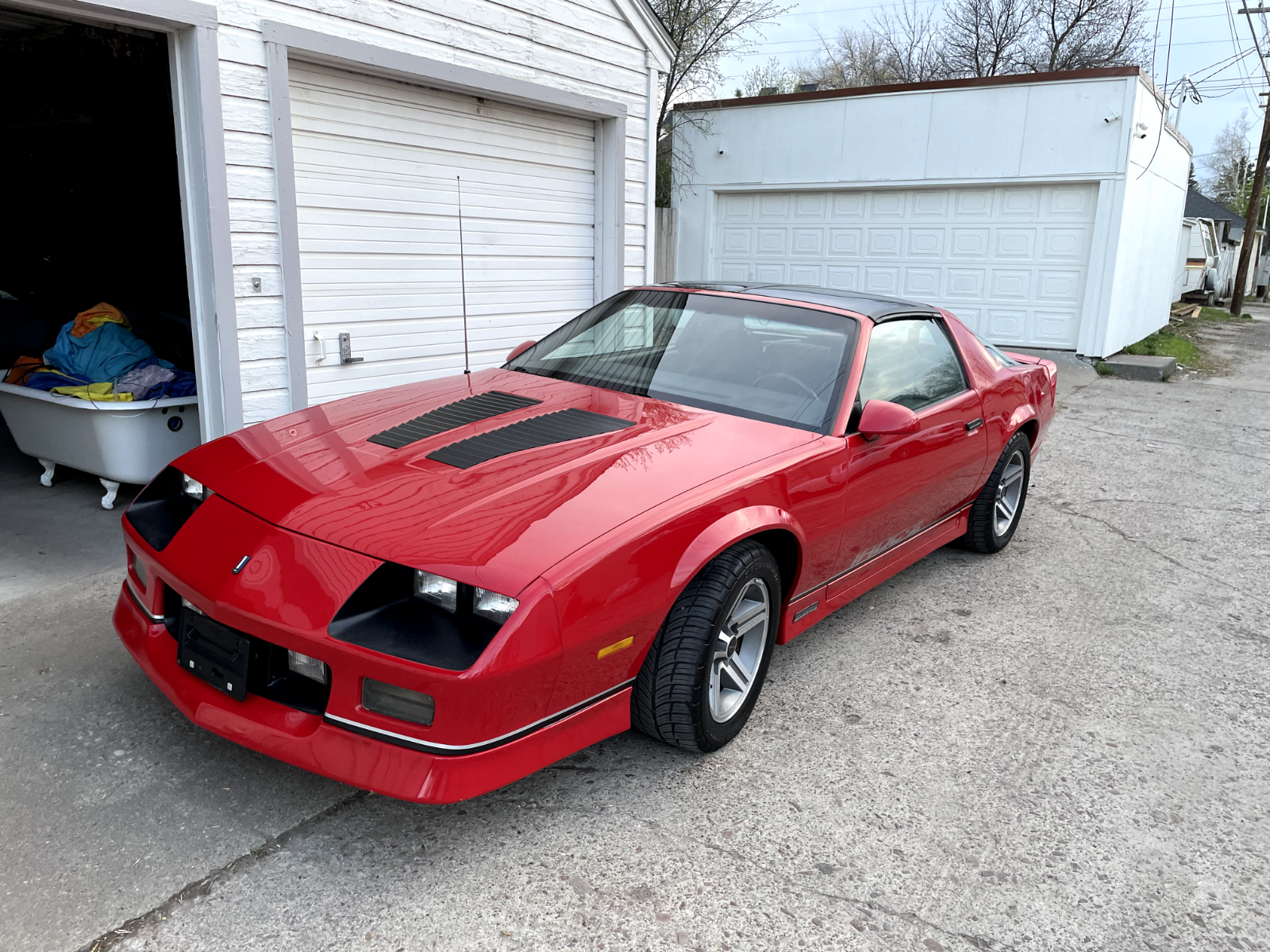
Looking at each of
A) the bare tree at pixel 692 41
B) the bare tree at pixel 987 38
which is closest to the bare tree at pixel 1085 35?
the bare tree at pixel 987 38

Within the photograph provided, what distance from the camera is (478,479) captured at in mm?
2725

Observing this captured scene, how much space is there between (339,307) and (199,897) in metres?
4.06

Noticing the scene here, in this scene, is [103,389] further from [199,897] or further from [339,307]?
[199,897]

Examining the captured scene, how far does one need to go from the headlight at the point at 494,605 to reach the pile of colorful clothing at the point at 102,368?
3.61 m

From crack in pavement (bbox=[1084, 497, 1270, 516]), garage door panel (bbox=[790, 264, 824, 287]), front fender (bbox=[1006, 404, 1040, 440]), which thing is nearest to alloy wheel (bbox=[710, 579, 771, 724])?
front fender (bbox=[1006, 404, 1040, 440])

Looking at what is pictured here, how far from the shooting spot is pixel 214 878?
91.1 inches

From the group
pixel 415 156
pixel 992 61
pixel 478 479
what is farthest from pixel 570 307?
pixel 992 61

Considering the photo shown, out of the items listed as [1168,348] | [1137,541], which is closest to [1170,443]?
[1137,541]

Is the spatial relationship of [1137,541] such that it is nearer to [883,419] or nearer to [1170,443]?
[883,419]

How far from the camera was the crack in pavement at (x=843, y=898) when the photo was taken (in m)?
2.26

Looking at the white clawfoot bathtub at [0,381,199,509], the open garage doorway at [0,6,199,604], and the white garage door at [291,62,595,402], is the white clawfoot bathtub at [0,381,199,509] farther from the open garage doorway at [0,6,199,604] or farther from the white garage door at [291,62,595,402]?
the white garage door at [291,62,595,402]

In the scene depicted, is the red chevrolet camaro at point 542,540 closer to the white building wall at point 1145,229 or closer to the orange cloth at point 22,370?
the orange cloth at point 22,370

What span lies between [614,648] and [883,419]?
148 centimetres

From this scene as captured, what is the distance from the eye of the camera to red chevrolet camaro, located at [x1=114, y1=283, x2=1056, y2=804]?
7.39 feet
